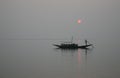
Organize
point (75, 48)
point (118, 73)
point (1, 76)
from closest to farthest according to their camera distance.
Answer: point (1, 76), point (118, 73), point (75, 48)

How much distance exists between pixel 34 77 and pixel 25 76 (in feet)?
2.81

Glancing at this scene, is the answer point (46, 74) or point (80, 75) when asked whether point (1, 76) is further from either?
point (80, 75)

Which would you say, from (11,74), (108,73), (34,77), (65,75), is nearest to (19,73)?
(11,74)

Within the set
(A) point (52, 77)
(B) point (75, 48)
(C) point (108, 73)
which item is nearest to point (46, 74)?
(A) point (52, 77)

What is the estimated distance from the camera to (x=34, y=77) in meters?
20.9

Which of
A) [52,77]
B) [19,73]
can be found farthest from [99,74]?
[19,73]

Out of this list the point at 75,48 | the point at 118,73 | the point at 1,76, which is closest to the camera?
the point at 1,76

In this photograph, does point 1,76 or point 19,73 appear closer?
point 1,76

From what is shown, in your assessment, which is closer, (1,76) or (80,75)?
(1,76)

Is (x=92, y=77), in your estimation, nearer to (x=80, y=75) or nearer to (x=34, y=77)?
(x=80, y=75)

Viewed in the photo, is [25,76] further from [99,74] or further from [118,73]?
[118,73]

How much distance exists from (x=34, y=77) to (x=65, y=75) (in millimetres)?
2927

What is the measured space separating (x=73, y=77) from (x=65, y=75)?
2.87 ft

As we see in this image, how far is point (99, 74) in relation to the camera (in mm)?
22062
